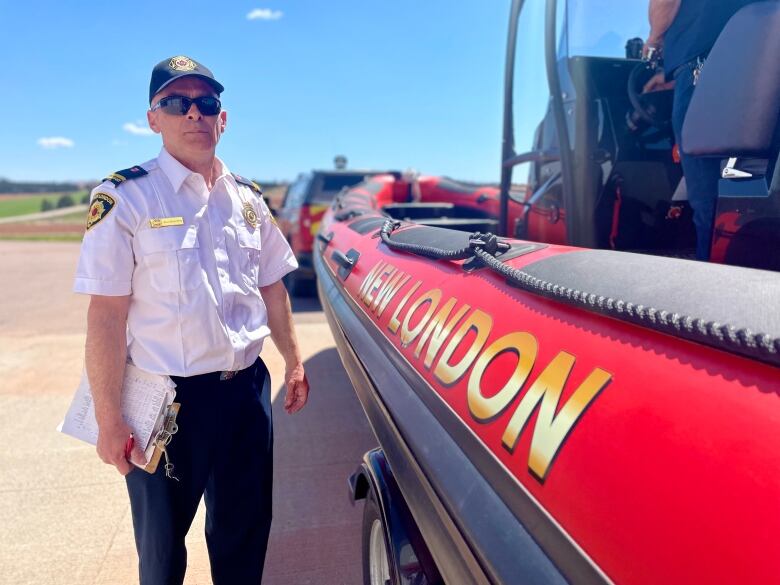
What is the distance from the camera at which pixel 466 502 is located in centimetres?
101

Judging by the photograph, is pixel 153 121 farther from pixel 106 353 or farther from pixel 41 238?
pixel 41 238

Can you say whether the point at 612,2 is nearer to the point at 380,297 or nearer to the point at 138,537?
the point at 380,297

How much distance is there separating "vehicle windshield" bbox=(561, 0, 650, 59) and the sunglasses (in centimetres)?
160

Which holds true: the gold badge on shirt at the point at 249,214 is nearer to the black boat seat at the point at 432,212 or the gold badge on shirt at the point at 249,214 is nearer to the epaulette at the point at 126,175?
the epaulette at the point at 126,175

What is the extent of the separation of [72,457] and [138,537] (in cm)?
164

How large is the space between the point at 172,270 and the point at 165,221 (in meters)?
0.13

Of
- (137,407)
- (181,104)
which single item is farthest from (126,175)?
(137,407)

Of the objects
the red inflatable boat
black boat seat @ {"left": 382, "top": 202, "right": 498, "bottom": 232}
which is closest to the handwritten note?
the red inflatable boat

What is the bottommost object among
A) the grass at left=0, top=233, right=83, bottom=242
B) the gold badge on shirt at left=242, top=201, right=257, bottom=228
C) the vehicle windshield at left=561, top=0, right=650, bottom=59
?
the grass at left=0, top=233, right=83, bottom=242

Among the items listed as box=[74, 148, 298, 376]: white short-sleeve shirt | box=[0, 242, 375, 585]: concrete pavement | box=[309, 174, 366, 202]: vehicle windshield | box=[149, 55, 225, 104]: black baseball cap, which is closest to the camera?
box=[74, 148, 298, 376]: white short-sleeve shirt

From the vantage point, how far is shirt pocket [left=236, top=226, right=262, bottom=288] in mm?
1607

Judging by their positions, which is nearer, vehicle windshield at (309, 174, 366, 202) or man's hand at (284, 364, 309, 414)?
man's hand at (284, 364, 309, 414)

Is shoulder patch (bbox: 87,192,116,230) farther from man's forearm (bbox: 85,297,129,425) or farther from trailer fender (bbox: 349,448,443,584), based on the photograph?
trailer fender (bbox: 349,448,443,584)

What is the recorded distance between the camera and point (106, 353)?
4.40 ft
